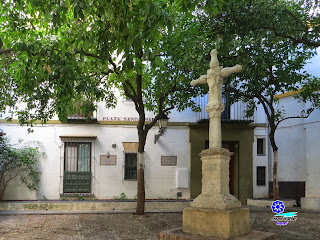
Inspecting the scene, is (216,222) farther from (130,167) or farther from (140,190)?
(130,167)

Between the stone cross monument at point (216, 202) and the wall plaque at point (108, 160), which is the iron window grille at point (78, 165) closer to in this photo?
the wall plaque at point (108, 160)

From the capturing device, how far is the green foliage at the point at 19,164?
15242 millimetres

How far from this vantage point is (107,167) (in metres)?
16.3

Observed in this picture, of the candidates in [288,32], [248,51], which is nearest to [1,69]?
[248,51]

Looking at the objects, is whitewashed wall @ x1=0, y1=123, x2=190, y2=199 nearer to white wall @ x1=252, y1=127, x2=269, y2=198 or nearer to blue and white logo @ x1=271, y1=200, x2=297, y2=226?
white wall @ x1=252, y1=127, x2=269, y2=198

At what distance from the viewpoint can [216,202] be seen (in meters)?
7.02

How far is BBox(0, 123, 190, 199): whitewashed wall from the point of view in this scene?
52.3ft

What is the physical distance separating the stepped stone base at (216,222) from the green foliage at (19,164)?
33.3 ft

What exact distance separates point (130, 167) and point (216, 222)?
10.1 metres

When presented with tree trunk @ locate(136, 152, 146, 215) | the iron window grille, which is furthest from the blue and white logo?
the iron window grille

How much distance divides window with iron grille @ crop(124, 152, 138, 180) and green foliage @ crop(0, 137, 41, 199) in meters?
3.70

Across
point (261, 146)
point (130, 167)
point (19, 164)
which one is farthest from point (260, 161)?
point (19, 164)

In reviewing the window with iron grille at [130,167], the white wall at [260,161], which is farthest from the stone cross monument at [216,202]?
the white wall at [260,161]

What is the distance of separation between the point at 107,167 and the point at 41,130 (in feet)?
10.7
